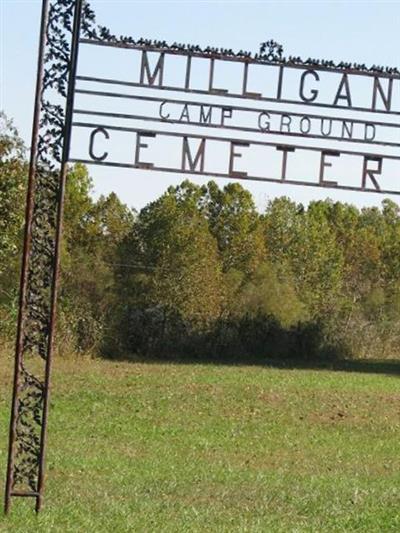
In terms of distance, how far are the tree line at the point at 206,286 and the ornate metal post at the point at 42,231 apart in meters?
26.0

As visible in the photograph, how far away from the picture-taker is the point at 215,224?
134 feet

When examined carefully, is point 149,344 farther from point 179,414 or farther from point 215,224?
point 179,414

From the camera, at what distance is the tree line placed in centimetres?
3731

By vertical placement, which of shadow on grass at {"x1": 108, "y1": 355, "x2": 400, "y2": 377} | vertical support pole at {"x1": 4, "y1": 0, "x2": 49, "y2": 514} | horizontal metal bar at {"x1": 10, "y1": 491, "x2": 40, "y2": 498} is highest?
vertical support pole at {"x1": 4, "y1": 0, "x2": 49, "y2": 514}

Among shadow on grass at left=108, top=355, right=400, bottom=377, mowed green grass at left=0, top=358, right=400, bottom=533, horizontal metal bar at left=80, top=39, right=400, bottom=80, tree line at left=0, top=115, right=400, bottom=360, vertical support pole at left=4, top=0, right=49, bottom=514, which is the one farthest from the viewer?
tree line at left=0, top=115, right=400, bottom=360

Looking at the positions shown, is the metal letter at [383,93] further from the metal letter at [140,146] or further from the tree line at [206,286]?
the tree line at [206,286]

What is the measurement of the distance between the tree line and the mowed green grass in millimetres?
7141

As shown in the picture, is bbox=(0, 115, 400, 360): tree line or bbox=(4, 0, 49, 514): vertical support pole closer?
bbox=(4, 0, 49, 514): vertical support pole

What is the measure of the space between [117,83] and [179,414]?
12.6 m

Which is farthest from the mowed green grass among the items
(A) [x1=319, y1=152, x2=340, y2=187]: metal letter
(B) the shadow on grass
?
(B) the shadow on grass

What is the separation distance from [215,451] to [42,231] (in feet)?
27.6

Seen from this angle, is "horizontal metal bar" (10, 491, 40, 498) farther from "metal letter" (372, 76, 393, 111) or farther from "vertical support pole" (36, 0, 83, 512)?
"metal letter" (372, 76, 393, 111)

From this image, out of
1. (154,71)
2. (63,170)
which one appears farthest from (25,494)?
(154,71)

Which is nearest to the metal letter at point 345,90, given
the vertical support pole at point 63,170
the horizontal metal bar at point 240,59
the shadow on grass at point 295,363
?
the horizontal metal bar at point 240,59
